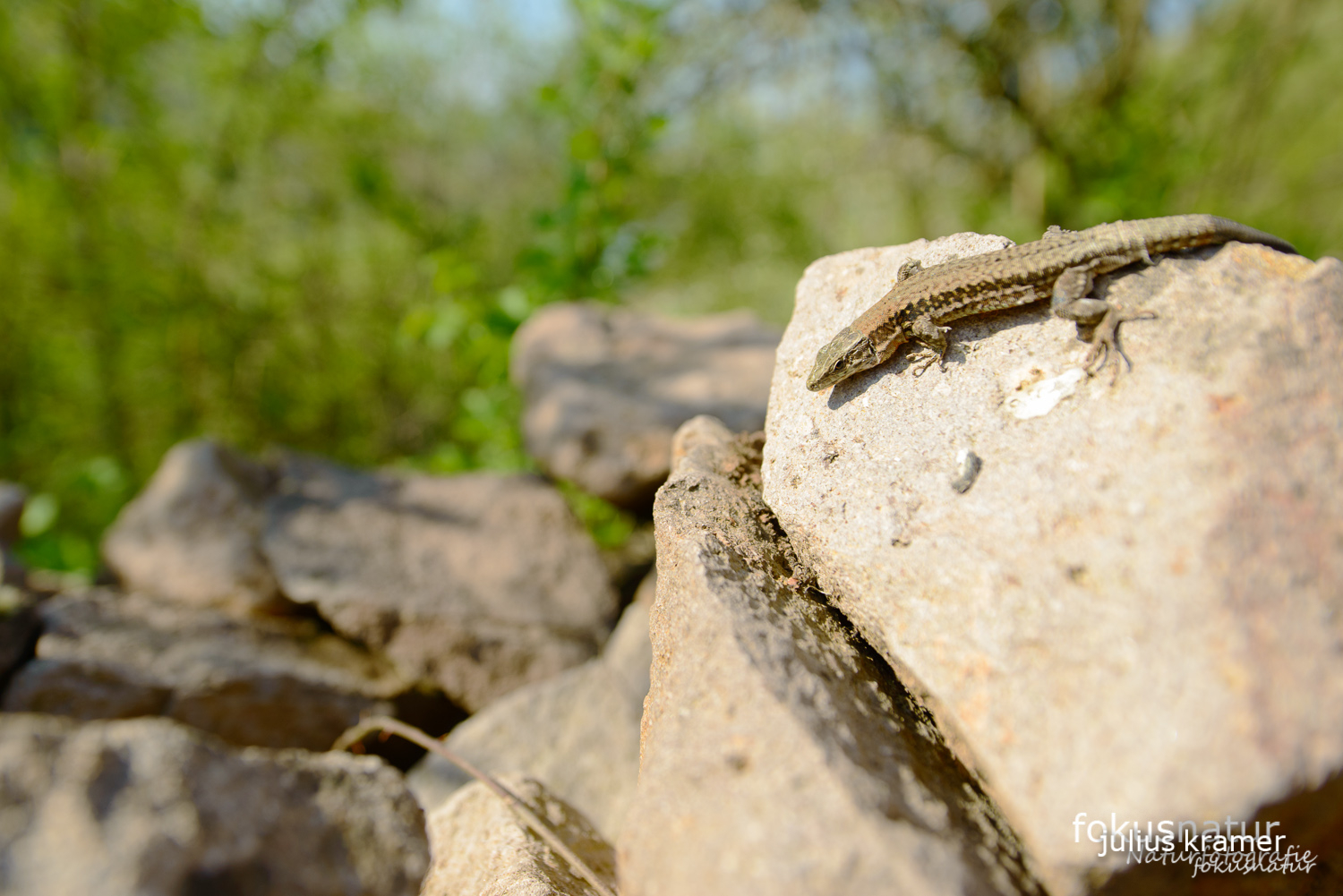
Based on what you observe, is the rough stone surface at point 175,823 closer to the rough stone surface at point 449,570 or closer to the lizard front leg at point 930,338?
the rough stone surface at point 449,570

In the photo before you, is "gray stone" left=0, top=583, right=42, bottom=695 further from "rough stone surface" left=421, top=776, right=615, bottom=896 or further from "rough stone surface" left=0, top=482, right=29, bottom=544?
"rough stone surface" left=421, top=776, right=615, bottom=896

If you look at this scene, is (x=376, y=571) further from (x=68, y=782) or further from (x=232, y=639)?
(x=68, y=782)

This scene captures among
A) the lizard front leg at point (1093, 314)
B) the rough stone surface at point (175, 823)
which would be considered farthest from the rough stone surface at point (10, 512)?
the lizard front leg at point (1093, 314)

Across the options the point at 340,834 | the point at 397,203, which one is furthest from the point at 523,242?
the point at 340,834

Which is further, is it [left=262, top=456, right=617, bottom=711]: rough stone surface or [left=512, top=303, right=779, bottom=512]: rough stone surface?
[left=512, top=303, right=779, bottom=512]: rough stone surface

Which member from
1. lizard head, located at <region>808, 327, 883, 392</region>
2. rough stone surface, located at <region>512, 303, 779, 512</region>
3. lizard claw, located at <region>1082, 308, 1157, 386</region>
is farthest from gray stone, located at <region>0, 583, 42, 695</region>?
lizard claw, located at <region>1082, 308, 1157, 386</region>

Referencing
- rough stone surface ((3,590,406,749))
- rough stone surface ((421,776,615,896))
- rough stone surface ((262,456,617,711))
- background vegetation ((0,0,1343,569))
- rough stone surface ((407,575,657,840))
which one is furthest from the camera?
background vegetation ((0,0,1343,569))
